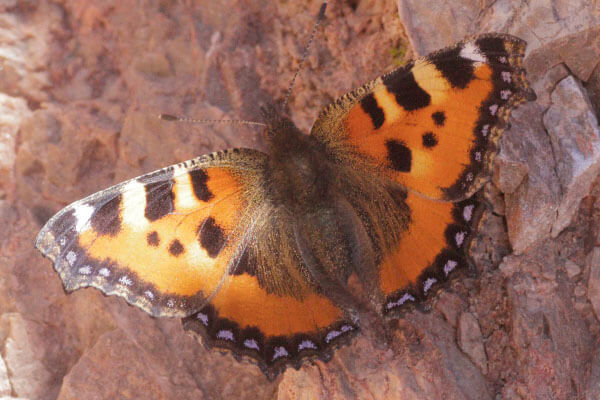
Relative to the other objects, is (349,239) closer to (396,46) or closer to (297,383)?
(297,383)

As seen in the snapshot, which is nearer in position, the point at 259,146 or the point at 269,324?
the point at 269,324

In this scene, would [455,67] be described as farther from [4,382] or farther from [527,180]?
[4,382]

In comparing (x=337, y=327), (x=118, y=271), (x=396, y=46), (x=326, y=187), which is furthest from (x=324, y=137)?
(x=118, y=271)

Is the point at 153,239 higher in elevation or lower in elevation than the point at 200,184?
lower

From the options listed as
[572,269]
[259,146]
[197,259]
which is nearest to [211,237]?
[197,259]

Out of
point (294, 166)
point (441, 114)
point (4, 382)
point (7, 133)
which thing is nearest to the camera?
point (441, 114)

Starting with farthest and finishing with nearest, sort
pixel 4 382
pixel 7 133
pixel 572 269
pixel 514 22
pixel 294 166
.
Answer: pixel 7 133
pixel 4 382
pixel 294 166
pixel 514 22
pixel 572 269

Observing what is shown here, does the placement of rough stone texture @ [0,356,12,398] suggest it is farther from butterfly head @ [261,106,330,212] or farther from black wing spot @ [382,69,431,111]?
black wing spot @ [382,69,431,111]
